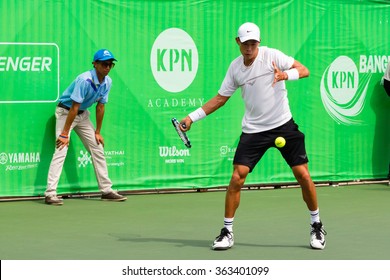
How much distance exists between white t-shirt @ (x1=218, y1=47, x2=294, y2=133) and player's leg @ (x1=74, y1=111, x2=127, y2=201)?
3716 millimetres

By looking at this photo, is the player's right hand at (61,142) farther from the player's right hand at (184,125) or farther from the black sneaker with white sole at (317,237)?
the black sneaker with white sole at (317,237)

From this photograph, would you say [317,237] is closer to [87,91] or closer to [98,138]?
[87,91]

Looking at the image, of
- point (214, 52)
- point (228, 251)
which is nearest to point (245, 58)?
point (228, 251)

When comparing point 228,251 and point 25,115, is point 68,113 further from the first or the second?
point 228,251

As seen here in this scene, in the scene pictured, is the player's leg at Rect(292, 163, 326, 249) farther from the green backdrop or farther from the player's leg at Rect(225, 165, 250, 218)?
the green backdrop

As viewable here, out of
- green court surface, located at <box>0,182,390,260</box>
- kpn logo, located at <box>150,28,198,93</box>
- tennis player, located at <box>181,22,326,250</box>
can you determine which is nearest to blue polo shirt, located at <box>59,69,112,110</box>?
kpn logo, located at <box>150,28,198,93</box>

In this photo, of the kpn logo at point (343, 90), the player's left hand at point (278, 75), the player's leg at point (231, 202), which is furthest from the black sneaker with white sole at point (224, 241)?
the kpn logo at point (343, 90)

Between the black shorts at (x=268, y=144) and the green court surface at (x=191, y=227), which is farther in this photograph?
the black shorts at (x=268, y=144)

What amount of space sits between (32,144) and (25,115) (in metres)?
0.36

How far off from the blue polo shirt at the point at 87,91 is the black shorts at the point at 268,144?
3.36 meters

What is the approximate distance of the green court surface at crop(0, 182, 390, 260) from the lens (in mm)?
8375

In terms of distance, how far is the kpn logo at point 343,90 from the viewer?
46.4 feet

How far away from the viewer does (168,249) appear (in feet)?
28.2

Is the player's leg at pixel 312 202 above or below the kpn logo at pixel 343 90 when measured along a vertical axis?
below
